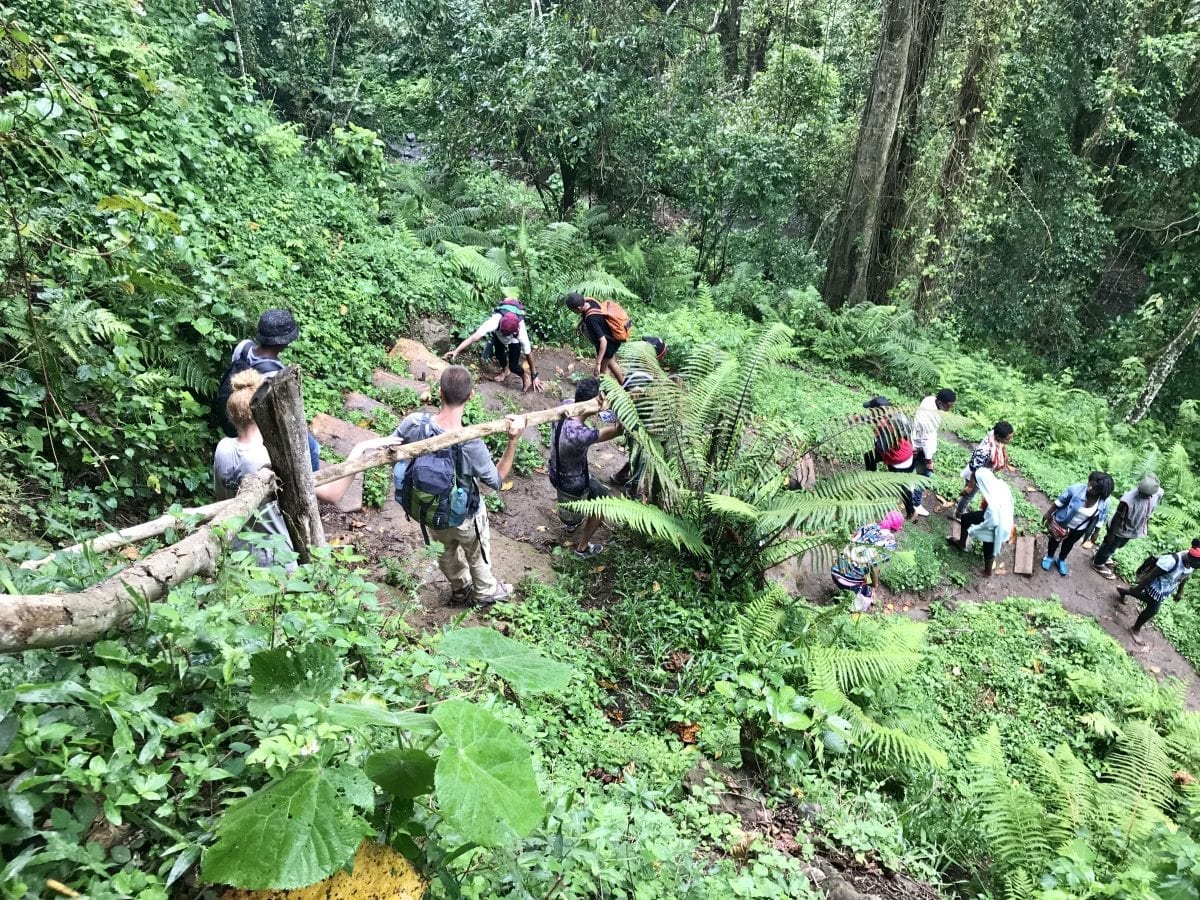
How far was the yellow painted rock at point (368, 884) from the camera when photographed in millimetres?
1565

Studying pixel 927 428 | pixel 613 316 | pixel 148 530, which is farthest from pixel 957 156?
pixel 148 530

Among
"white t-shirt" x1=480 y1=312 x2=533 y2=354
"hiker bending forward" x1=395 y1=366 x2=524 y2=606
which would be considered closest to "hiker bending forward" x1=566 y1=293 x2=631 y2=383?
"white t-shirt" x1=480 y1=312 x2=533 y2=354

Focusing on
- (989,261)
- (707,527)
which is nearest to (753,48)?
(989,261)

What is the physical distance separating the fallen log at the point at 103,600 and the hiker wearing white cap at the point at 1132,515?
8922 millimetres

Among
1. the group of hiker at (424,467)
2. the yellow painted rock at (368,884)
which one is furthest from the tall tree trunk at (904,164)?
the yellow painted rock at (368,884)

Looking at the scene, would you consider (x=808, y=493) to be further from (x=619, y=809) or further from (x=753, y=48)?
(x=753, y=48)

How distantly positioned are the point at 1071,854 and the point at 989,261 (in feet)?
49.3

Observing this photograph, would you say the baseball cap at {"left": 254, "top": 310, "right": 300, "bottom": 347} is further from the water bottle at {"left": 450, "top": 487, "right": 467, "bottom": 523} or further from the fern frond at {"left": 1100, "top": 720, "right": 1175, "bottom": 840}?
the fern frond at {"left": 1100, "top": 720, "right": 1175, "bottom": 840}

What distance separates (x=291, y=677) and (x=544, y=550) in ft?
13.7

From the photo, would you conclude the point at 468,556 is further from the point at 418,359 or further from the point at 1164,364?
the point at 1164,364

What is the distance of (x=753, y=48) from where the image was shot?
55.2 feet

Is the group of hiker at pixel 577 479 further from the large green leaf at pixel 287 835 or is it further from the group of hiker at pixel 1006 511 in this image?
the large green leaf at pixel 287 835

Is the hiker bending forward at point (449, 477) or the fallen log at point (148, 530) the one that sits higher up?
the fallen log at point (148, 530)

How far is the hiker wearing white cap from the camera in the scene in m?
7.59
